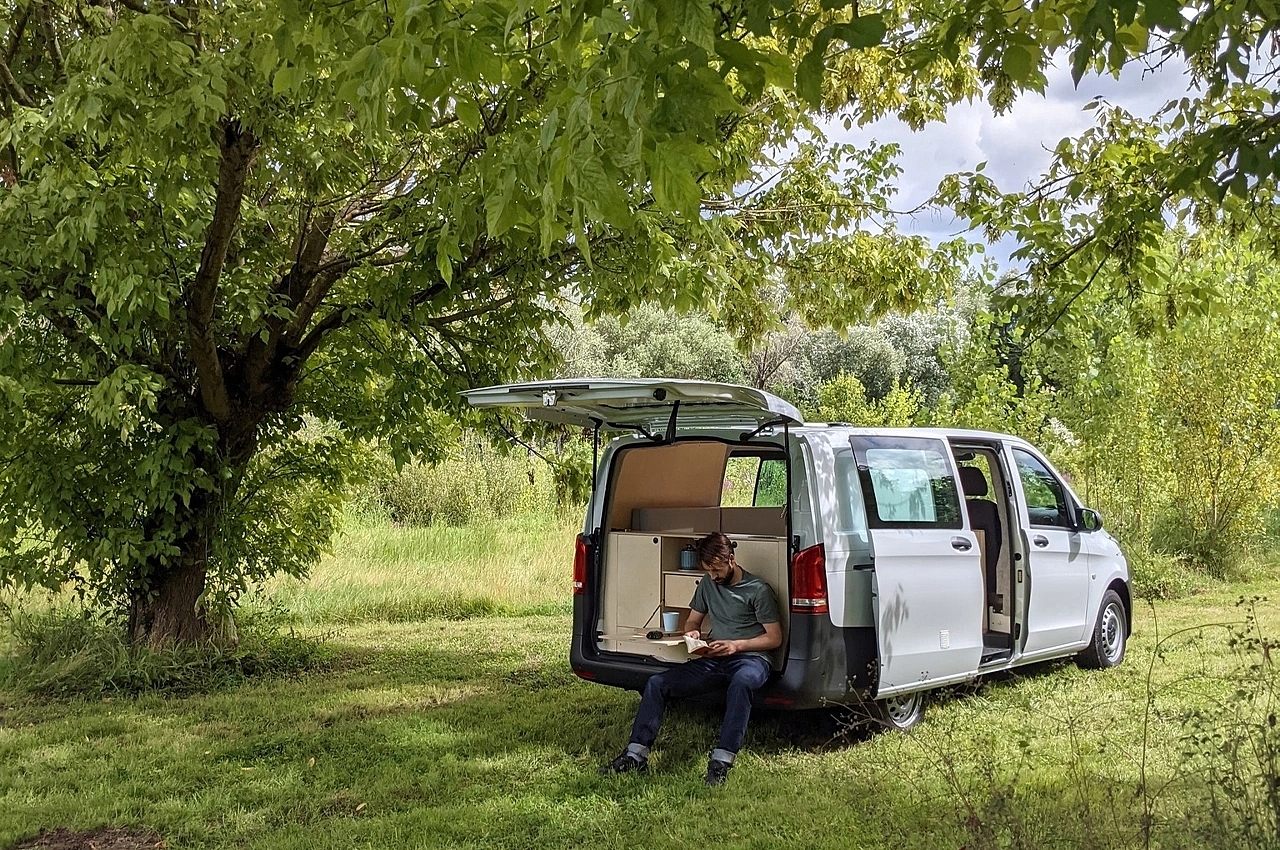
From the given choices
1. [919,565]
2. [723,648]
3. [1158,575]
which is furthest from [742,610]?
[1158,575]

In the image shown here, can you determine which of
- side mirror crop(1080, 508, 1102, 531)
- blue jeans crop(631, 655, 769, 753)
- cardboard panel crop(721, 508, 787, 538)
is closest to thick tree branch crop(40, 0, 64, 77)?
cardboard panel crop(721, 508, 787, 538)

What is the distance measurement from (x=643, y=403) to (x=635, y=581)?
48.4 inches

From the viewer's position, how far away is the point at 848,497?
249 inches

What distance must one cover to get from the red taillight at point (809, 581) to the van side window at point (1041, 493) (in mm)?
2629

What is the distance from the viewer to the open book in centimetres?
612

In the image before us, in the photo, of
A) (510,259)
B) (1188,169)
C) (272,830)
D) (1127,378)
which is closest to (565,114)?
(1188,169)

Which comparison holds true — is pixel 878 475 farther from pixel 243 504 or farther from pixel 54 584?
pixel 54 584

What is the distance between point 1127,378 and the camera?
1406 cm

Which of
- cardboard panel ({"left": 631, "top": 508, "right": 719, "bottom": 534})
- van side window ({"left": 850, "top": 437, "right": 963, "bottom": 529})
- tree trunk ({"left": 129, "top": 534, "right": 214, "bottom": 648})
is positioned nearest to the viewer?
van side window ({"left": 850, "top": 437, "right": 963, "bottom": 529})

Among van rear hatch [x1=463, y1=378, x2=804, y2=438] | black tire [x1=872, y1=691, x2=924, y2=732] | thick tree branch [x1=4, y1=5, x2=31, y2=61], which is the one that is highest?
thick tree branch [x1=4, y1=5, x2=31, y2=61]

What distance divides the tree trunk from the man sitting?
4514 mm

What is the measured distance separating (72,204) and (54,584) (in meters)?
3.32

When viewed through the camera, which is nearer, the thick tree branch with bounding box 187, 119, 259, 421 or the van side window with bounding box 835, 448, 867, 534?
the van side window with bounding box 835, 448, 867, 534

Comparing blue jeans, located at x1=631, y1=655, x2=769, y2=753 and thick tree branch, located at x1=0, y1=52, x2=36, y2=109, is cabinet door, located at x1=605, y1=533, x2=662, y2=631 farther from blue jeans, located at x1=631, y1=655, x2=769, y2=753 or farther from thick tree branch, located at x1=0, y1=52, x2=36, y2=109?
thick tree branch, located at x1=0, y1=52, x2=36, y2=109
